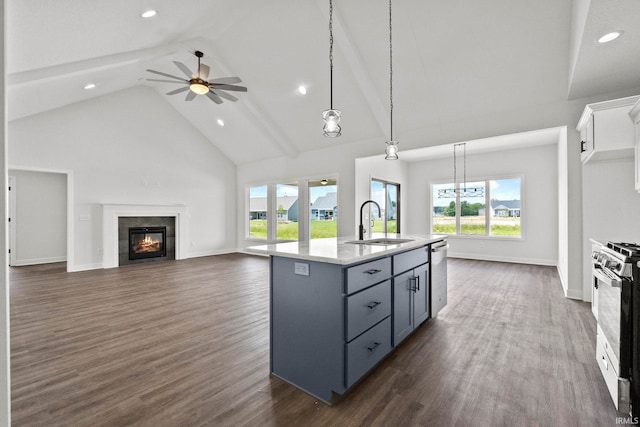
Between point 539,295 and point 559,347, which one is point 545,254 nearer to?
point 539,295

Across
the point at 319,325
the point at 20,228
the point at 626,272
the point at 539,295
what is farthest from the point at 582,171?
the point at 20,228

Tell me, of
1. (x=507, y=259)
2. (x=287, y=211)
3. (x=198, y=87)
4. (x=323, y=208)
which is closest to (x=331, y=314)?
(x=198, y=87)

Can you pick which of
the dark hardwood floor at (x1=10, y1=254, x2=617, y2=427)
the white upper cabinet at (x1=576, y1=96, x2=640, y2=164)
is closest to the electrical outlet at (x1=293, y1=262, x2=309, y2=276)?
the dark hardwood floor at (x1=10, y1=254, x2=617, y2=427)

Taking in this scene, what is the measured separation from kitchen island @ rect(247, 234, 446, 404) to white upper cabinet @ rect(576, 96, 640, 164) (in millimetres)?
2637

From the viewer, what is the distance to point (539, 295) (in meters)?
4.10

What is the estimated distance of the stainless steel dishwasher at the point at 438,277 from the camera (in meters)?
3.07

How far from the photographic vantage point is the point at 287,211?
787 centimetres

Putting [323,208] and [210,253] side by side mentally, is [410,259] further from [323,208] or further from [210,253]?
[210,253]

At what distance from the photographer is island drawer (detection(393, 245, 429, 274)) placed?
238 centimetres

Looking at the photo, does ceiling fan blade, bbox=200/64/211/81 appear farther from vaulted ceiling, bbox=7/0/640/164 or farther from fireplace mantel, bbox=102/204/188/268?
fireplace mantel, bbox=102/204/188/268

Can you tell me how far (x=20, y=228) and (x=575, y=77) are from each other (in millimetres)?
10600

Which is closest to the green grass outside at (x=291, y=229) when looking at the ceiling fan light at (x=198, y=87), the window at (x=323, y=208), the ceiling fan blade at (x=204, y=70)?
the window at (x=323, y=208)

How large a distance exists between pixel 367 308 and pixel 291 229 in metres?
5.95

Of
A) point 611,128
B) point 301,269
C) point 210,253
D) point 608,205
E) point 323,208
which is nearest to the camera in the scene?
point 301,269
